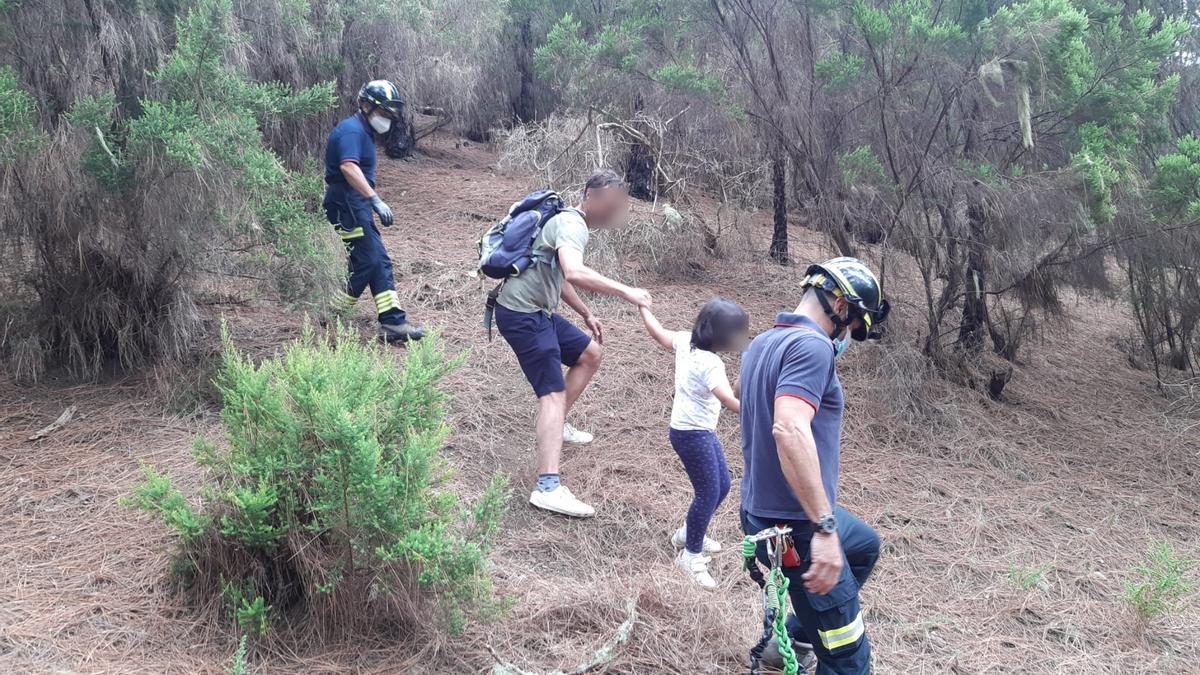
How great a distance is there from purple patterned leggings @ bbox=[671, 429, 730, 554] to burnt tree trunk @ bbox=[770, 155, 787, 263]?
5.72 metres

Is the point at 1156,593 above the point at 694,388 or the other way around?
the other way around

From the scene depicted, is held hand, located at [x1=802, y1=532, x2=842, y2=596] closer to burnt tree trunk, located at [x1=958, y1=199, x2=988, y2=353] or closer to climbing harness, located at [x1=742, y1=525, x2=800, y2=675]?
climbing harness, located at [x1=742, y1=525, x2=800, y2=675]

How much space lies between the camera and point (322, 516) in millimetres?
3629

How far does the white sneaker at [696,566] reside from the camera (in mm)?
4848

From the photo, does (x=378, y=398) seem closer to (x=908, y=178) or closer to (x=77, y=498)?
(x=77, y=498)

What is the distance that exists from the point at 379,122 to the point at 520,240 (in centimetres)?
235

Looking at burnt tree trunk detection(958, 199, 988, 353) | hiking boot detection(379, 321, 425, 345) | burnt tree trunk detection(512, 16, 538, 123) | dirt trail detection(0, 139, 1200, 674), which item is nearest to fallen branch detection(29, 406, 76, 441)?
dirt trail detection(0, 139, 1200, 674)

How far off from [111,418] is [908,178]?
6542 millimetres

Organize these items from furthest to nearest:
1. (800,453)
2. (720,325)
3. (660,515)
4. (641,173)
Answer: (641,173) → (660,515) → (720,325) → (800,453)

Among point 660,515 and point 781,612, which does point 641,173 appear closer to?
point 660,515

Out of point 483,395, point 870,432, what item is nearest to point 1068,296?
point 870,432

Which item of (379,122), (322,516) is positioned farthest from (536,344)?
(379,122)

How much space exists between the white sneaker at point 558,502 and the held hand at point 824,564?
243cm

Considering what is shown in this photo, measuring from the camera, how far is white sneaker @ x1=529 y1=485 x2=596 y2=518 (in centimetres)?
A: 538
